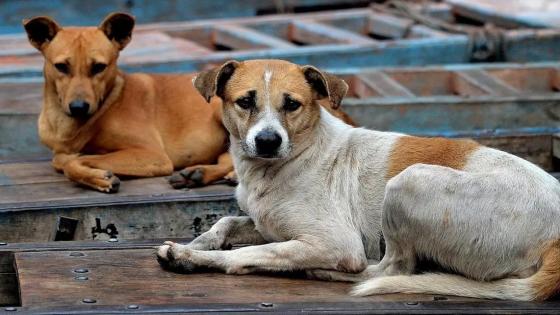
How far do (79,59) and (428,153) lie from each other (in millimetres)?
2631

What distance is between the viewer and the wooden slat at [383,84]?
27.9 feet

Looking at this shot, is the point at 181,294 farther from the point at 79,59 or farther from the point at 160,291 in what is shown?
the point at 79,59

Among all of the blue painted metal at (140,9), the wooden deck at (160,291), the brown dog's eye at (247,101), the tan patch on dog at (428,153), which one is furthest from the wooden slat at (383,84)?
the blue painted metal at (140,9)

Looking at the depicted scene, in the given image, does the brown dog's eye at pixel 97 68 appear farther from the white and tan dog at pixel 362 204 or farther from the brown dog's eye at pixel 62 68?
the white and tan dog at pixel 362 204

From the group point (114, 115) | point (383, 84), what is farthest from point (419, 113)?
point (114, 115)

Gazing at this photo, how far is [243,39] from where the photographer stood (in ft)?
35.2

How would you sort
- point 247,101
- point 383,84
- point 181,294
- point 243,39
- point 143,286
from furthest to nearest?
point 243,39 < point 383,84 < point 247,101 < point 143,286 < point 181,294

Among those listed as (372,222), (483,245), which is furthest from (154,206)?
(483,245)

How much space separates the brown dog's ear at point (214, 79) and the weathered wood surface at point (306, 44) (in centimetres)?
381

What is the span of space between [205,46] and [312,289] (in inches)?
259

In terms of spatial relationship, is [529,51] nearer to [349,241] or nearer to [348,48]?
[348,48]

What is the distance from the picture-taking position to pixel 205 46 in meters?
11.3

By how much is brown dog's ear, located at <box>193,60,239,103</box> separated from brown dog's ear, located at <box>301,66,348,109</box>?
325mm

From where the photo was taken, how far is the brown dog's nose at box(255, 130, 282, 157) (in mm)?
5113
